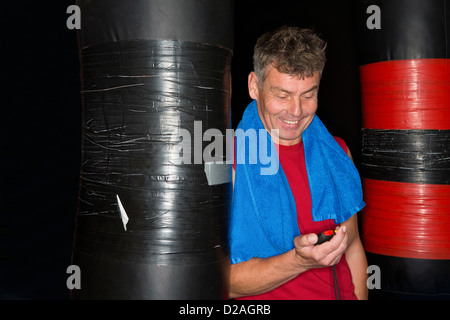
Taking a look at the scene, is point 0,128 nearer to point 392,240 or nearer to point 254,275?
point 254,275

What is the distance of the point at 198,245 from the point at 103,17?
561 mm

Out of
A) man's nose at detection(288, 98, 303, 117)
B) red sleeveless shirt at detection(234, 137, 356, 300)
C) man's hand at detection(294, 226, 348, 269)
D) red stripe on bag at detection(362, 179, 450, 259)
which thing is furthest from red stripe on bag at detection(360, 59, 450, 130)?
man's hand at detection(294, 226, 348, 269)

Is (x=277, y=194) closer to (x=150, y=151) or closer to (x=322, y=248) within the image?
(x=322, y=248)

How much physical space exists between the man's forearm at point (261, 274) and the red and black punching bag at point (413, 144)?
69 cm

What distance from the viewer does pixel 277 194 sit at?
156cm

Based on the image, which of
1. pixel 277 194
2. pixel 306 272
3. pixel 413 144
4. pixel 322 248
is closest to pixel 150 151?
pixel 322 248

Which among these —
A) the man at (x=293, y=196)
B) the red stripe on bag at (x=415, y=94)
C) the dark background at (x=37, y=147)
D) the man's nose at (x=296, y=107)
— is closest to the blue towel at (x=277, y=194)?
the man at (x=293, y=196)

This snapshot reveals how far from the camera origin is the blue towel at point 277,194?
4.82ft

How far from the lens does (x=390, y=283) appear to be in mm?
1915

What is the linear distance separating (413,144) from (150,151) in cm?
121

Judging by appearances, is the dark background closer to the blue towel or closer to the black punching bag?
the blue towel

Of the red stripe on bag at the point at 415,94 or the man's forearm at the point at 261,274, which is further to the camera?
the red stripe on bag at the point at 415,94

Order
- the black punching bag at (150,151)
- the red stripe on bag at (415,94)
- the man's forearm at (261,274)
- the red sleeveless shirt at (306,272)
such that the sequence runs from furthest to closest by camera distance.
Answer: the red stripe on bag at (415,94), the red sleeveless shirt at (306,272), the man's forearm at (261,274), the black punching bag at (150,151)

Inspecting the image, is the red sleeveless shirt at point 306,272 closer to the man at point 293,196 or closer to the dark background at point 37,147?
the man at point 293,196
